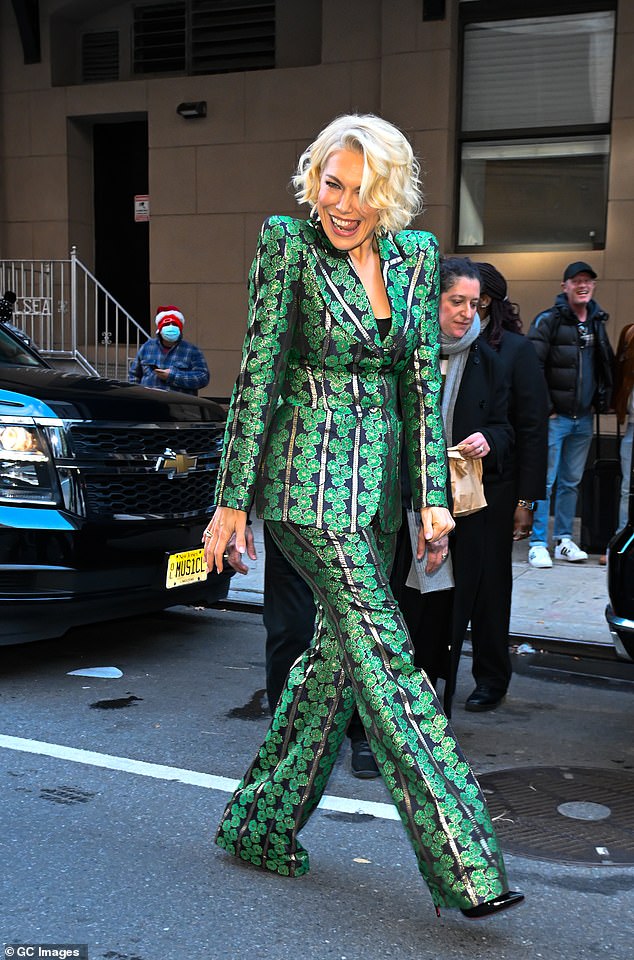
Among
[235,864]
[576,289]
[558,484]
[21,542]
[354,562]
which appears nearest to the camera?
[354,562]

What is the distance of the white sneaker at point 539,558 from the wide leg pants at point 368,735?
531 cm

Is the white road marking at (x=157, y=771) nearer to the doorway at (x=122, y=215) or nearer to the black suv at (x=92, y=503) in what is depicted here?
the black suv at (x=92, y=503)

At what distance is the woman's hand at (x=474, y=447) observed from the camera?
4.54 metres

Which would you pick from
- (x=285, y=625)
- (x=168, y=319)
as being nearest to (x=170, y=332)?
(x=168, y=319)

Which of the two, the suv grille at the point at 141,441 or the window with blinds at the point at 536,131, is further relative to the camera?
the window with blinds at the point at 536,131

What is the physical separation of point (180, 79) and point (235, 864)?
10641 mm

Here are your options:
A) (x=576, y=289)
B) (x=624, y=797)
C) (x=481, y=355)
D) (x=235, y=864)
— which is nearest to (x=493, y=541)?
(x=481, y=355)

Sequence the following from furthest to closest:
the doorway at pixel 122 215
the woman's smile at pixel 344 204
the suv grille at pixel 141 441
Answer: the doorway at pixel 122 215, the suv grille at pixel 141 441, the woman's smile at pixel 344 204

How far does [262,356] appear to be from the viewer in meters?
2.95

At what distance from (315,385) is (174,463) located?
9.57ft

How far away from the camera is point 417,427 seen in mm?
3131

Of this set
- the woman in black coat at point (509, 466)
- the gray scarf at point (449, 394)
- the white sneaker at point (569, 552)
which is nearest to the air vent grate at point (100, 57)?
the white sneaker at point (569, 552)

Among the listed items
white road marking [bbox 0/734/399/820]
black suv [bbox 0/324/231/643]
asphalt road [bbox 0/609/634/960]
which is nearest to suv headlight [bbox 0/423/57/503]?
black suv [bbox 0/324/231/643]

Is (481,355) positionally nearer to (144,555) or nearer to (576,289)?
(144,555)
